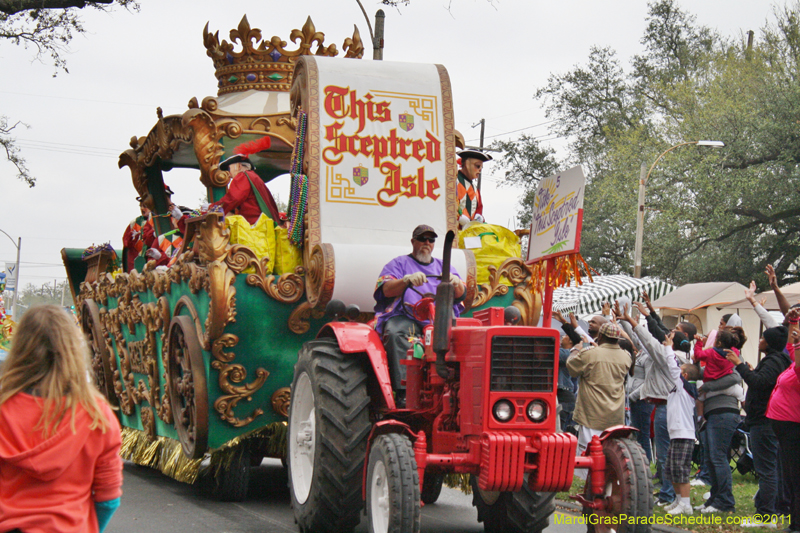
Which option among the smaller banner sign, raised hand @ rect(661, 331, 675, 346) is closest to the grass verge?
raised hand @ rect(661, 331, 675, 346)

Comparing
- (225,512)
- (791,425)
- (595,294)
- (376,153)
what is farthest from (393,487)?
(595,294)

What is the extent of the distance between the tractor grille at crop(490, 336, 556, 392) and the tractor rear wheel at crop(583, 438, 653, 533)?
53 cm

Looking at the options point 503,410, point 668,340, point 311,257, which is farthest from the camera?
point 668,340

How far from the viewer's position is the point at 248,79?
11.1m

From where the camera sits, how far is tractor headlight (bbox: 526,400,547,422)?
5430 millimetres

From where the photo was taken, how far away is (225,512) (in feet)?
25.0

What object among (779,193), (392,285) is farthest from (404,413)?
(779,193)

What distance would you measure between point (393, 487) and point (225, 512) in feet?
9.72

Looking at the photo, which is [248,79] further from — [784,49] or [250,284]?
[784,49]

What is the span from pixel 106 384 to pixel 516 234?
20.7ft

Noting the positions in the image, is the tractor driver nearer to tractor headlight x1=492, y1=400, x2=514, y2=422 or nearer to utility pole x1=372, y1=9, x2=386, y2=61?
tractor headlight x1=492, y1=400, x2=514, y2=422

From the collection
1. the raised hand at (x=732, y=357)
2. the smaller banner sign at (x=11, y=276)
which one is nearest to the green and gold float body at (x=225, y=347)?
the raised hand at (x=732, y=357)

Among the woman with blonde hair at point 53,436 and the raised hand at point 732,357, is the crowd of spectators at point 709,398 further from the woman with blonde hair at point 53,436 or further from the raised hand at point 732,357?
the woman with blonde hair at point 53,436

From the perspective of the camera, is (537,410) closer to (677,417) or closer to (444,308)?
(444,308)
